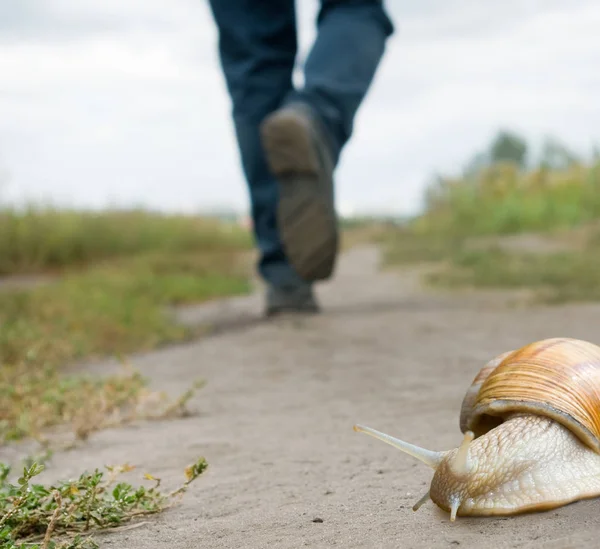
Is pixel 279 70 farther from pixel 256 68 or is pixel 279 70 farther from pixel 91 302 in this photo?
pixel 91 302

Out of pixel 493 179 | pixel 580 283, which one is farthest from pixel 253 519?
pixel 493 179

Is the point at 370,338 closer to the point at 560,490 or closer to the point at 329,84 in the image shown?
the point at 329,84

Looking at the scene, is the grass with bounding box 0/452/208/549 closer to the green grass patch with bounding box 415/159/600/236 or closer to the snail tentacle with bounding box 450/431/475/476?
the snail tentacle with bounding box 450/431/475/476

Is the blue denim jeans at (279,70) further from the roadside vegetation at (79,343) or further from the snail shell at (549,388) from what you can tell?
the snail shell at (549,388)

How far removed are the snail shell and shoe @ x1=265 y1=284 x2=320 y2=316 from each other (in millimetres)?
2990

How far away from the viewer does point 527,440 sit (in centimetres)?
142

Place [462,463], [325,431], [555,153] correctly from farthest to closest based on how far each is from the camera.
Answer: [555,153], [325,431], [462,463]

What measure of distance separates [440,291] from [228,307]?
1.49m

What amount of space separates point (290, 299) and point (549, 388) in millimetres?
3145

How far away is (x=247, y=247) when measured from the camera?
13.5m

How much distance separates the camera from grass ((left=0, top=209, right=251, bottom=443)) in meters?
2.49

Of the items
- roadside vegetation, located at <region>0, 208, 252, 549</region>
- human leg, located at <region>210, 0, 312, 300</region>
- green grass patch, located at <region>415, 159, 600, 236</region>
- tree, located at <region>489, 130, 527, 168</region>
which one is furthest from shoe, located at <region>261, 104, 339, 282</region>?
tree, located at <region>489, 130, 527, 168</region>

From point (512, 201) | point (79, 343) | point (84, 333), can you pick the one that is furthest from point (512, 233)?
point (79, 343)

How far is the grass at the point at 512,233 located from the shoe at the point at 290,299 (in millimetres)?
1322
